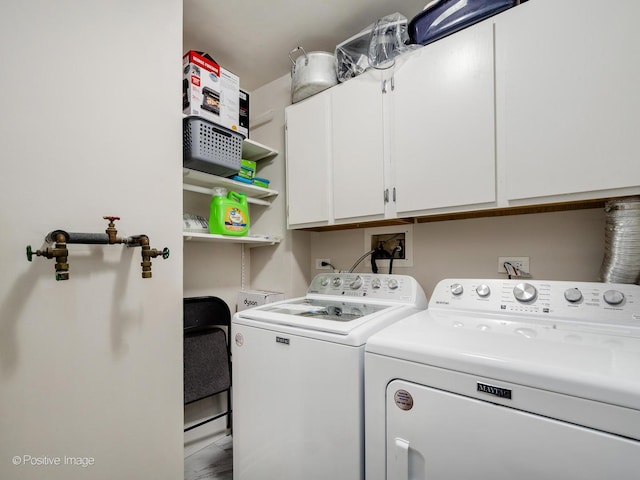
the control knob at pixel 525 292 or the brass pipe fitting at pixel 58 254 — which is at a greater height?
the brass pipe fitting at pixel 58 254

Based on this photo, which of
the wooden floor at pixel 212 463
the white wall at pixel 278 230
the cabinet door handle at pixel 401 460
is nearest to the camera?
the cabinet door handle at pixel 401 460

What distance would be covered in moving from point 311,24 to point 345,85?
0.45m

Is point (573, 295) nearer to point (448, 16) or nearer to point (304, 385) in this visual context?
point (304, 385)

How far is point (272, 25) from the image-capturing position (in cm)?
178

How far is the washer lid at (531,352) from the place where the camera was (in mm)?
664

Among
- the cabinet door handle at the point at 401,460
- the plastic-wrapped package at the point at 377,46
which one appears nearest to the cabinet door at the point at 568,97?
the plastic-wrapped package at the point at 377,46

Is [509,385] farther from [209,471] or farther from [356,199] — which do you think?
[209,471]

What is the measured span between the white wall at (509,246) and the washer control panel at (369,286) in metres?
0.31

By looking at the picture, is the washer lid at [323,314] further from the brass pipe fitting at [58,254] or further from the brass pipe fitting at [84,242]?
the brass pipe fitting at [58,254]

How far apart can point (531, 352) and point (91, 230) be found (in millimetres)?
1557

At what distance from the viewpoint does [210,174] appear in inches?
70.6

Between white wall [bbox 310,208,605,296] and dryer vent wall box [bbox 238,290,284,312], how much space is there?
24.5 inches

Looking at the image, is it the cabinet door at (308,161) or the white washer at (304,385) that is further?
the cabinet door at (308,161)

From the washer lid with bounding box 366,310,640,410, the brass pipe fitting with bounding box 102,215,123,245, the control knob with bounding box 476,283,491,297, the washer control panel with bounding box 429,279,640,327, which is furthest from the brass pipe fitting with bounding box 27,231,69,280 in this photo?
the control knob with bounding box 476,283,491,297
